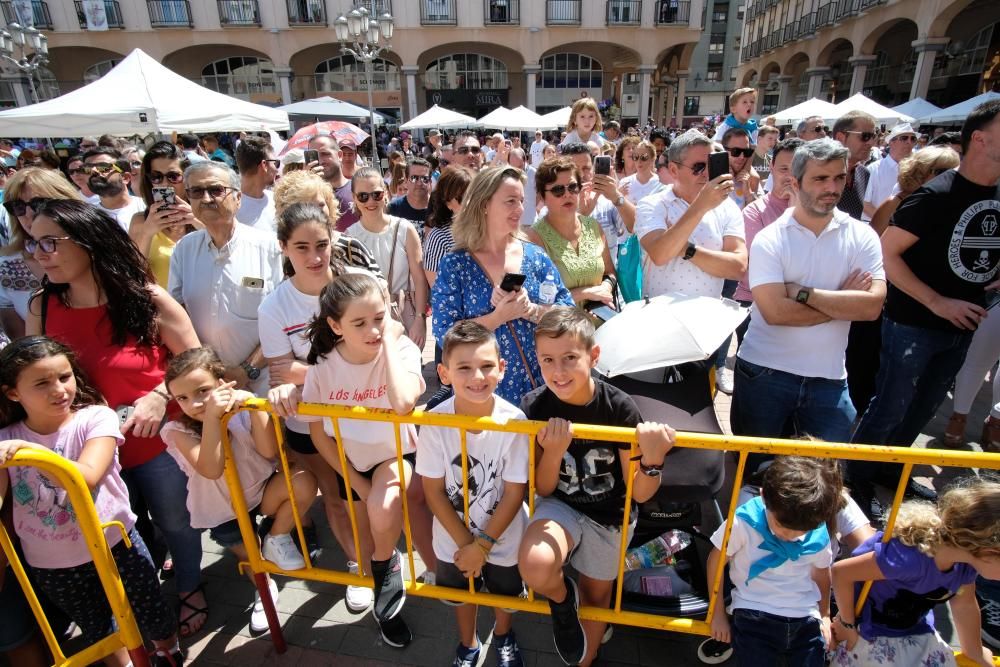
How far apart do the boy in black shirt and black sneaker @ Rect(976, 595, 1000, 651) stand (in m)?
1.75

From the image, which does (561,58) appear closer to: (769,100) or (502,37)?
(502,37)

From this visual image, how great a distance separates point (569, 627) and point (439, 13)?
31.8m

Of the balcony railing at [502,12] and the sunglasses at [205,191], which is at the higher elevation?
the balcony railing at [502,12]

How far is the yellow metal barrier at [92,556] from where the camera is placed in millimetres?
1740

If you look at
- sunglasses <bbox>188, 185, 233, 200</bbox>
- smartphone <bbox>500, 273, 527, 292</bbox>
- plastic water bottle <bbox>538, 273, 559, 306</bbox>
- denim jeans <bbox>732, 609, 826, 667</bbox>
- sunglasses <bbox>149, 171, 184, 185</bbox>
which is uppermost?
sunglasses <bbox>149, 171, 184, 185</bbox>

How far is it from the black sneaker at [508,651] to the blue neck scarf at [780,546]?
3.49 ft

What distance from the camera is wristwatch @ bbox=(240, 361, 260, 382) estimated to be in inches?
114

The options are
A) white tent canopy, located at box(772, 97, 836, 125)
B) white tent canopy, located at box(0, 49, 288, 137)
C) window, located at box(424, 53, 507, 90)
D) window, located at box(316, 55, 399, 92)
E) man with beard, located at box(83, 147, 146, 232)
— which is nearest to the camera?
man with beard, located at box(83, 147, 146, 232)

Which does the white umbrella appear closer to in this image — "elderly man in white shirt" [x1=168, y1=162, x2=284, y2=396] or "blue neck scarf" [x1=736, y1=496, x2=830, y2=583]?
"blue neck scarf" [x1=736, y1=496, x2=830, y2=583]

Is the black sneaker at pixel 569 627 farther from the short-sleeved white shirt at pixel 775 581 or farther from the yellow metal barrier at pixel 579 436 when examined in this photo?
the short-sleeved white shirt at pixel 775 581

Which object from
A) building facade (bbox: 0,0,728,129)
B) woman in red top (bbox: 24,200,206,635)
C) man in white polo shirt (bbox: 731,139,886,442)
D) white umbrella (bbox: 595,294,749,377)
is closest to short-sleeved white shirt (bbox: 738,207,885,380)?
man in white polo shirt (bbox: 731,139,886,442)

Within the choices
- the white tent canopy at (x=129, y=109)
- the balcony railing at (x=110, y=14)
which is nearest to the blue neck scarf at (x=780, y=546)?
A: the white tent canopy at (x=129, y=109)

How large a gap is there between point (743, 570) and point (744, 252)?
6.20ft

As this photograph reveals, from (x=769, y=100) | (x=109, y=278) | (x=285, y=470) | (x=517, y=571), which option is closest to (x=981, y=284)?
(x=517, y=571)
